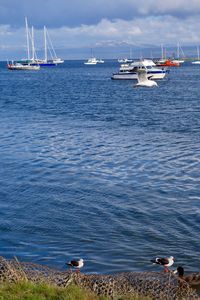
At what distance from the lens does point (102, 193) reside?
25.5 metres

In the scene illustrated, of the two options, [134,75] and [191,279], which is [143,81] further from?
[191,279]

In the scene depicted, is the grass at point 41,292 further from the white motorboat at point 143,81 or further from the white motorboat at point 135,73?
the white motorboat at point 135,73

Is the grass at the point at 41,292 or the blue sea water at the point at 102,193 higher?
the grass at the point at 41,292

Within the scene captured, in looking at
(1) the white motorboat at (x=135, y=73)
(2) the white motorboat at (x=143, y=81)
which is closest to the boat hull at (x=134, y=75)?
(1) the white motorboat at (x=135, y=73)

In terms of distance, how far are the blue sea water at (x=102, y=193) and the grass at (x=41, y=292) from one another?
462cm

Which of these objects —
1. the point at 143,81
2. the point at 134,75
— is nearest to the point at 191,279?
the point at 143,81

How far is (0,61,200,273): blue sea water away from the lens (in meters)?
18.9

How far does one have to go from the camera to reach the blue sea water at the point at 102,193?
1891cm

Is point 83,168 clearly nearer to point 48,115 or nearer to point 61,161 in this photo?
point 61,161

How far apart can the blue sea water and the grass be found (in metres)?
4.62

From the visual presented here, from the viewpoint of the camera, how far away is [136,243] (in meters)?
19.4

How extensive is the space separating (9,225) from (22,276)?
27.7ft

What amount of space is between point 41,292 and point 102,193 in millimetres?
13173

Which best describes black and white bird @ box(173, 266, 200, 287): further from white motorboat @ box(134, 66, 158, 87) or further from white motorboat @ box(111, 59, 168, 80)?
white motorboat @ box(111, 59, 168, 80)
